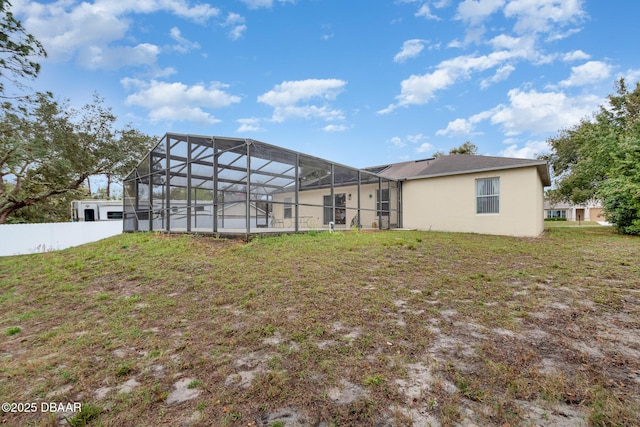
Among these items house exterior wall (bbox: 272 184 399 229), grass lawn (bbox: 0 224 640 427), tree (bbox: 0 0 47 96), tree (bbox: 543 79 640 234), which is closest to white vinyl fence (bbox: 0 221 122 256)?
tree (bbox: 0 0 47 96)

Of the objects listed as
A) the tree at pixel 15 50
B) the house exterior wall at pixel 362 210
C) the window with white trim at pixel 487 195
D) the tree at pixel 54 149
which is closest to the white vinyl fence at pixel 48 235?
the tree at pixel 54 149

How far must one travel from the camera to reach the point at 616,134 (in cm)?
1359

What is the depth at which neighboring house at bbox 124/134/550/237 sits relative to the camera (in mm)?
9570

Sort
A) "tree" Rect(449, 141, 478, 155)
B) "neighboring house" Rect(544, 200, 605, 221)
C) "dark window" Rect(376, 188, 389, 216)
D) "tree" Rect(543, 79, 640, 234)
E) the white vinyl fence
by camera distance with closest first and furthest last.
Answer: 1. "tree" Rect(543, 79, 640, 234)
2. the white vinyl fence
3. "dark window" Rect(376, 188, 389, 216)
4. "tree" Rect(449, 141, 478, 155)
5. "neighboring house" Rect(544, 200, 605, 221)

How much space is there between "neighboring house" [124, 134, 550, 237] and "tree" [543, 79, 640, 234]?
A: 330 cm

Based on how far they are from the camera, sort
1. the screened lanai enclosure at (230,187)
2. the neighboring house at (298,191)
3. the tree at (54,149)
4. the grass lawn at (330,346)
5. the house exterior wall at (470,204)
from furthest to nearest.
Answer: the tree at (54,149) → the house exterior wall at (470,204) → the neighboring house at (298,191) → the screened lanai enclosure at (230,187) → the grass lawn at (330,346)

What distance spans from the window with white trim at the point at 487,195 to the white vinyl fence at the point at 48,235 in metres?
16.8

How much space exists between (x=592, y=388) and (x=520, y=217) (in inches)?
414

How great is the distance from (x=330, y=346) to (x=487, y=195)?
37.3ft

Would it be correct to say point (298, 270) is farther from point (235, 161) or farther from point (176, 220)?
point (176, 220)

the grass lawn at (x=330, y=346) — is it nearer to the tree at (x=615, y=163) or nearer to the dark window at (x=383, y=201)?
the dark window at (x=383, y=201)

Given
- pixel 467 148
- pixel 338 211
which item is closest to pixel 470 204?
pixel 338 211

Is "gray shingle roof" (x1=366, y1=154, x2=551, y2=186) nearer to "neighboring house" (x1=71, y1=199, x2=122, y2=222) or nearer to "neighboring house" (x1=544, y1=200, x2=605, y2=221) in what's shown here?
"neighboring house" (x1=71, y1=199, x2=122, y2=222)

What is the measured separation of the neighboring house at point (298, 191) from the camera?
957cm
